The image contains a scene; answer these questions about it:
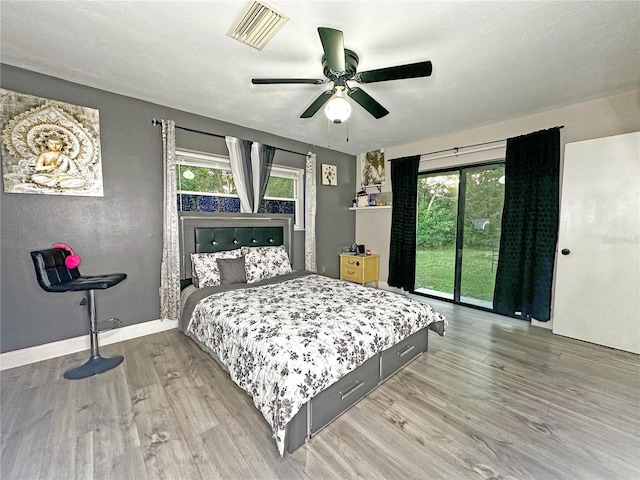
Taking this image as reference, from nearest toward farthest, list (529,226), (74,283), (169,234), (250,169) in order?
(74,283), (169,234), (529,226), (250,169)

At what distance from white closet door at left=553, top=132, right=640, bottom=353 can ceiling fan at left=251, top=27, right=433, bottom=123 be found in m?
2.43

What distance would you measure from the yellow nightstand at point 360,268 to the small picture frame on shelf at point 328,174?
1.35m

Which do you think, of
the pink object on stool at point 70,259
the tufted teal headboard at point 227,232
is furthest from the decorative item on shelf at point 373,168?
the pink object on stool at point 70,259

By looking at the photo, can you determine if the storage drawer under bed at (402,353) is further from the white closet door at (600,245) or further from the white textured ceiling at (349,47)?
the white textured ceiling at (349,47)

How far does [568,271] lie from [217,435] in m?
3.79

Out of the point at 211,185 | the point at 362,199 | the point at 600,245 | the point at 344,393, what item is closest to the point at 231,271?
the point at 211,185

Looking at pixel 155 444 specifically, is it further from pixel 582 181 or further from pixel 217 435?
pixel 582 181

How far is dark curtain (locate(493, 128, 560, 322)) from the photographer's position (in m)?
3.00

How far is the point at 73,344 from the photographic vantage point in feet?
Answer: 8.24

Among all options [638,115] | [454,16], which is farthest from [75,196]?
[638,115]

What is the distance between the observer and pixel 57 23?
1691 mm

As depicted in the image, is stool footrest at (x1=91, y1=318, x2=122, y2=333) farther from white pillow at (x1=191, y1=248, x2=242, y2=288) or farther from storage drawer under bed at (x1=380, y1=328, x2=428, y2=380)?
storage drawer under bed at (x1=380, y1=328, x2=428, y2=380)

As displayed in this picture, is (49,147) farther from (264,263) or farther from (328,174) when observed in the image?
(328,174)

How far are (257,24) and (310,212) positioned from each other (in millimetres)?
2711
